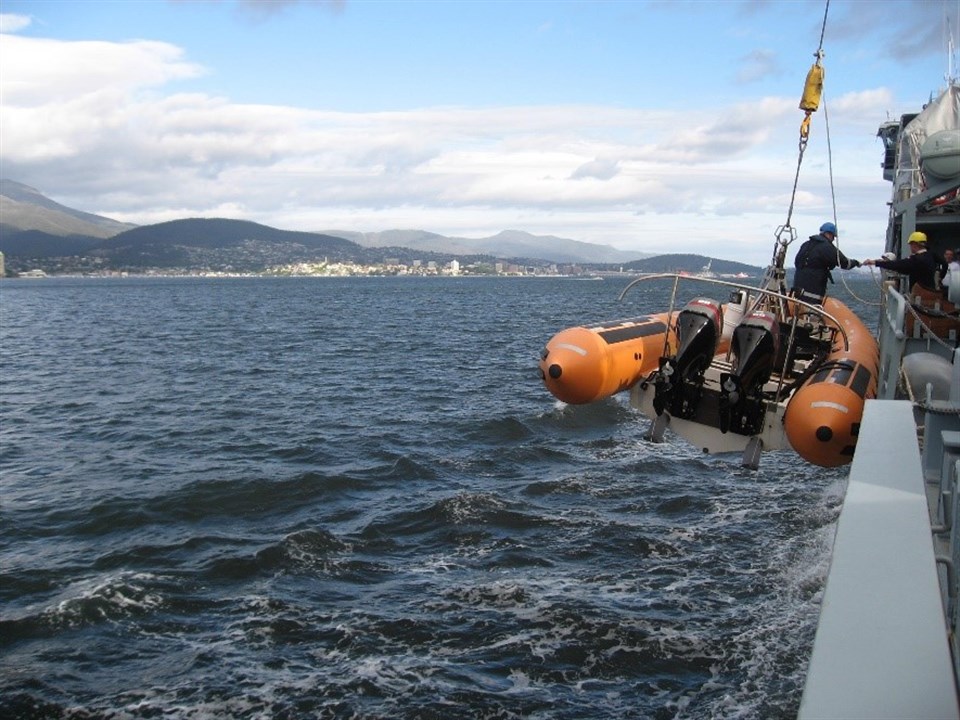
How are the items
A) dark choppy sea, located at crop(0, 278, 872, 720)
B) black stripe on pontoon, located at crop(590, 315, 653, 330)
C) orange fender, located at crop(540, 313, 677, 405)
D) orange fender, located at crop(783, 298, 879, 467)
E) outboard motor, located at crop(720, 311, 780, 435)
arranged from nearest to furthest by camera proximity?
1. dark choppy sea, located at crop(0, 278, 872, 720)
2. orange fender, located at crop(783, 298, 879, 467)
3. outboard motor, located at crop(720, 311, 780, 435)
4. orange fender, located at crop(540, 313, 677, 405)
5. black stripe on pontoon, located at crop(590, 315, 653, 330)

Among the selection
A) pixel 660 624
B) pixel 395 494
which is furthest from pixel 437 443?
pixel 660 624

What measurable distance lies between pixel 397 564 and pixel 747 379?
13.9ft

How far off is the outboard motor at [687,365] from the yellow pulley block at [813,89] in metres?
4.25

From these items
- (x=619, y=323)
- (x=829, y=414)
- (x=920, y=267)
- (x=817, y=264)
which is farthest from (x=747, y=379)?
Answer: (x=920, y=267)

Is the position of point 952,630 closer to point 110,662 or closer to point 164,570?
point 110,662

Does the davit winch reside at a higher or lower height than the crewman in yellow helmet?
lower

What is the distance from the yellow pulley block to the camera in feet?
39.3

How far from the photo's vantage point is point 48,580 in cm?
945

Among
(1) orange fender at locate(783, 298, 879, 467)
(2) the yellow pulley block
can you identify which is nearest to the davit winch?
(1) orange fender at locate(783, 298, 879, 467)

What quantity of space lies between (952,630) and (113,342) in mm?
37986

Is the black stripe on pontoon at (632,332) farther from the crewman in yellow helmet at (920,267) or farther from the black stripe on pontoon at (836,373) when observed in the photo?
the crewman in yellow helmet at (920,267)

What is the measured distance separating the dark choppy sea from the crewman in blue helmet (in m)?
2.93

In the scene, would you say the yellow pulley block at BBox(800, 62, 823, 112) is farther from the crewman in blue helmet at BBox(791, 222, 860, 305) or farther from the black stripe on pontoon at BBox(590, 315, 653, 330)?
the black stripe on pontoon at BBox(590, 315, 653, 330)

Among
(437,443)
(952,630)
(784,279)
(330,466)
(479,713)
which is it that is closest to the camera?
(952,630)
